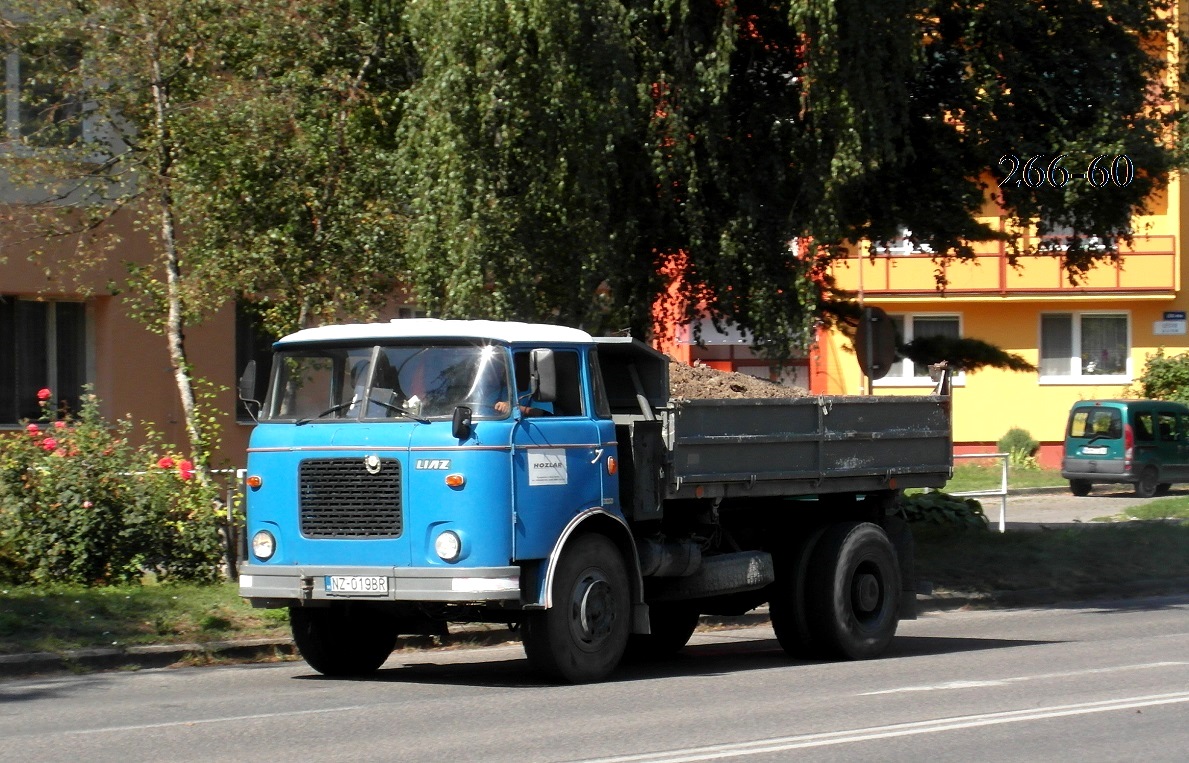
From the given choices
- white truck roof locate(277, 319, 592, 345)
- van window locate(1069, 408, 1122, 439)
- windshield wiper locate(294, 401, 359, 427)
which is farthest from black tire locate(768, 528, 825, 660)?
van window locate(1069, 408, 1122, 439)

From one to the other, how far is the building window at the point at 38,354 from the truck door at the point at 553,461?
448 inches

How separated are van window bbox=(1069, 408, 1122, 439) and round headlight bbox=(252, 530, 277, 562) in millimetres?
27162

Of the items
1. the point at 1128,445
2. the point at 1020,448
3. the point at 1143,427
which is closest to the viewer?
the point at 1128,445

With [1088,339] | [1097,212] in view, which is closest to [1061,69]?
[1097,212]

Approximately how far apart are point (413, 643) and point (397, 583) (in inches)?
126

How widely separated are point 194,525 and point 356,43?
16.3 ft

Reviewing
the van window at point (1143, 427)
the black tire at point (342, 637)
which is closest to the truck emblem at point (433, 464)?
the black tire at point (342, 637)

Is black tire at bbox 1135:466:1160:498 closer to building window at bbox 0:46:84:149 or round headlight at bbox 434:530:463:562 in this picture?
building window at bbox 0:46:84:149

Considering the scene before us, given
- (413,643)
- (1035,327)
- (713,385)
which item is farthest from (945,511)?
(1035,327)

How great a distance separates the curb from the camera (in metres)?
11.5

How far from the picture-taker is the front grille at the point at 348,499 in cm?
1034

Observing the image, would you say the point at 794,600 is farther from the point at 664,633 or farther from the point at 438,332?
the point at 438,332

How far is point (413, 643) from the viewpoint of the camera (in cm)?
1329

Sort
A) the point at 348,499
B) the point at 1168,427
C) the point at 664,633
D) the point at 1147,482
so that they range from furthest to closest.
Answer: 1. the point at 1168,427
2. the point at 1147,482
3. the point at 664,633
4. the point at 348,499
